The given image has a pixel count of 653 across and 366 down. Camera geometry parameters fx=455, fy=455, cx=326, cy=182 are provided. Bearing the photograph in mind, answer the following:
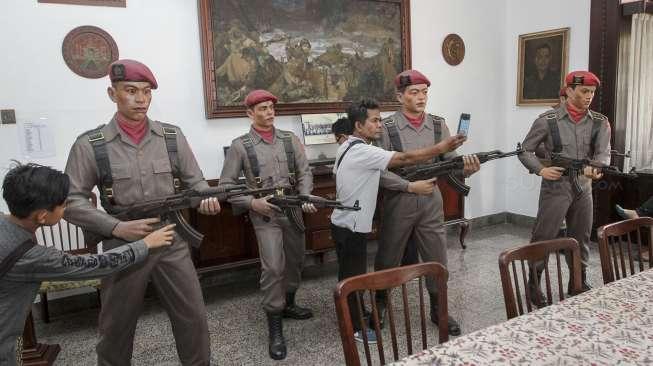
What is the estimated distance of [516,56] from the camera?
17.3ft

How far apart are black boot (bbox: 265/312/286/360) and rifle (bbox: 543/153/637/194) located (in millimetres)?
2156

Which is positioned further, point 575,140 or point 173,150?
point 575,140

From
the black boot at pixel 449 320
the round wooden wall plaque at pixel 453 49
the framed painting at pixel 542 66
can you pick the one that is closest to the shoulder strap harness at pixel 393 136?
the black boot at pixel 449 320

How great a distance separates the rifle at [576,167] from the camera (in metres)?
3.03

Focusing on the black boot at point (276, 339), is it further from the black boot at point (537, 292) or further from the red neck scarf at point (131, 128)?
the black boot at point (537, 292)

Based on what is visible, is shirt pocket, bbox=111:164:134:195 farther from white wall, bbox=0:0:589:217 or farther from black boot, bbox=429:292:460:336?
black boot, bbox=429:292:460:336

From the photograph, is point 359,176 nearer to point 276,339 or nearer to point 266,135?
point 266,135

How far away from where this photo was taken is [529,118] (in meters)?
5.19

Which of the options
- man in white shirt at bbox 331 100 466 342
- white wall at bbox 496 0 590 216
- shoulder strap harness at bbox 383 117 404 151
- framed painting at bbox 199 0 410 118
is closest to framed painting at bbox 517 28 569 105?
white wall at bbox 496 0 590 216

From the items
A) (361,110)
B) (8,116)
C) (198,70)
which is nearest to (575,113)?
(361,110)

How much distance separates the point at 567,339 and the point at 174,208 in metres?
1.70

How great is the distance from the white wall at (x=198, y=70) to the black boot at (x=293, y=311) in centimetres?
128

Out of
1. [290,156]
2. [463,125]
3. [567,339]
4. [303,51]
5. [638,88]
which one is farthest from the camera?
[463,125]

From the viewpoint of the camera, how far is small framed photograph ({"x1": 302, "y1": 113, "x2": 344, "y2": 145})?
4.09 metres
